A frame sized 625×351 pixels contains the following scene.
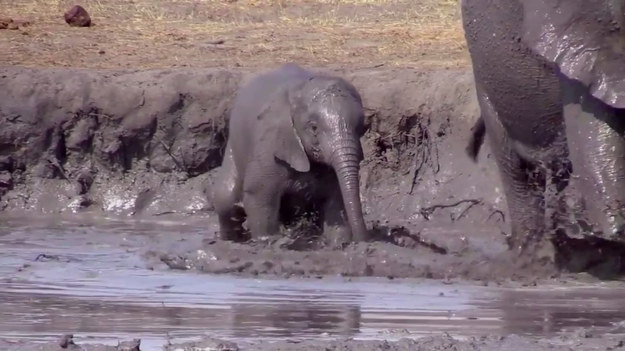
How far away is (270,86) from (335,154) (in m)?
1.03

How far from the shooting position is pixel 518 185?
9680mm

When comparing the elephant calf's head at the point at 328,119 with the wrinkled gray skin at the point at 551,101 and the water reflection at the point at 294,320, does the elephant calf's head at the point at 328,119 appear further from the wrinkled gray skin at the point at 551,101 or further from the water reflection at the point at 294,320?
the water reflection at the point at 294,320

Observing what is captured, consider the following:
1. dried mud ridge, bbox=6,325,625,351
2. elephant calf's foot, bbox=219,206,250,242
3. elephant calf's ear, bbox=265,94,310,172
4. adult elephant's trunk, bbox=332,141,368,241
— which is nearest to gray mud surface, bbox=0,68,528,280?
elephant calf's foot, bbox=219,206,250,242

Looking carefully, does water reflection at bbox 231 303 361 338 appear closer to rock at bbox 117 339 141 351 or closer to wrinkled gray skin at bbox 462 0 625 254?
rock at bbox 117 339 141 351

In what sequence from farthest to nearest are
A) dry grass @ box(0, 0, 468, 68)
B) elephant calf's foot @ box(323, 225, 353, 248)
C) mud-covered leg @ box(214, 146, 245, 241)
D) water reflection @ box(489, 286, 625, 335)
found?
dry grass @ box(0, 0, 468, 68) → mud-covered leg @ box(214, 146, 245, 241) → elephant calf's foot @ box(323, 225, 353, 248) → water reflection @ box(489, 286, 625, 335)

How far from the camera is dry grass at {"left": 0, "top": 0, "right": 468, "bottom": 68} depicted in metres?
14.4

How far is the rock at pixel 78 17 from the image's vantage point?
16484 millimetres

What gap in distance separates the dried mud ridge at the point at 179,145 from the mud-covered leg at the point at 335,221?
148 cm

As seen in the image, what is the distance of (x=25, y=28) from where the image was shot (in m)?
16.3

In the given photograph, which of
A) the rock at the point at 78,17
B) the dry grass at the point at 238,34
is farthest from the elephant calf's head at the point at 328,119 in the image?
the rock at the point at 78,17

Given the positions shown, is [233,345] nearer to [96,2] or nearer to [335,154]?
[335,154]

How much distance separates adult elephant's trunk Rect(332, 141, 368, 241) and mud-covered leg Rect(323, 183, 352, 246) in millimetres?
228

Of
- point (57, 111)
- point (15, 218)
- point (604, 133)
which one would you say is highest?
point (604, 133)

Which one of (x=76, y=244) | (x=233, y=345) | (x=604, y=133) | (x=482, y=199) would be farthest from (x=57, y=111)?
(x=233, y=345)
